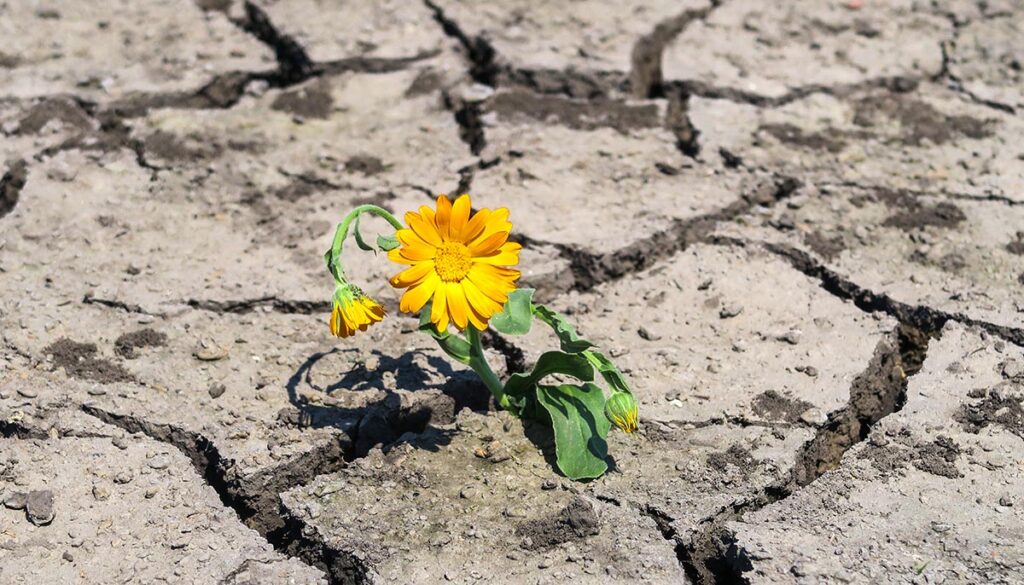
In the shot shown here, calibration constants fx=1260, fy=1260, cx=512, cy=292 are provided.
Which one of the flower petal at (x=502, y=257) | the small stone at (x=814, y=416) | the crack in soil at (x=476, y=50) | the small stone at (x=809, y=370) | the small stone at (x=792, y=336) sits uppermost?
the flower petal at (x=502, y=257)

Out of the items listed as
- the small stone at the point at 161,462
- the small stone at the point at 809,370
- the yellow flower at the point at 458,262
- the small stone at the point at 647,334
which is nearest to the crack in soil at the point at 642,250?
the small stone at the point at 647,334

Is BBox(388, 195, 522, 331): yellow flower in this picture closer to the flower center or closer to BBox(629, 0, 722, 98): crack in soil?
the flower center

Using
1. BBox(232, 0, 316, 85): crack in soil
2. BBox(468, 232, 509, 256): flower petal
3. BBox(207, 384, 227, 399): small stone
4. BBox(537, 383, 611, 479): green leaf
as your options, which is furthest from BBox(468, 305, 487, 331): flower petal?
BBox(232, 0, 316, 85): crack in soil

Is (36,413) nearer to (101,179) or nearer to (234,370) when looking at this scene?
(234,370)

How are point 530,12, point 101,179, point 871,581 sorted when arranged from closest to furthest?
point 871,581, point 101,179, point 530,12

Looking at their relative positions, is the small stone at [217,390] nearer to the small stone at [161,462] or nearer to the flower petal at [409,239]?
the small stone at [161,462]

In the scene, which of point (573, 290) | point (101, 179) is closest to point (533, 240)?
point (573, 290)
